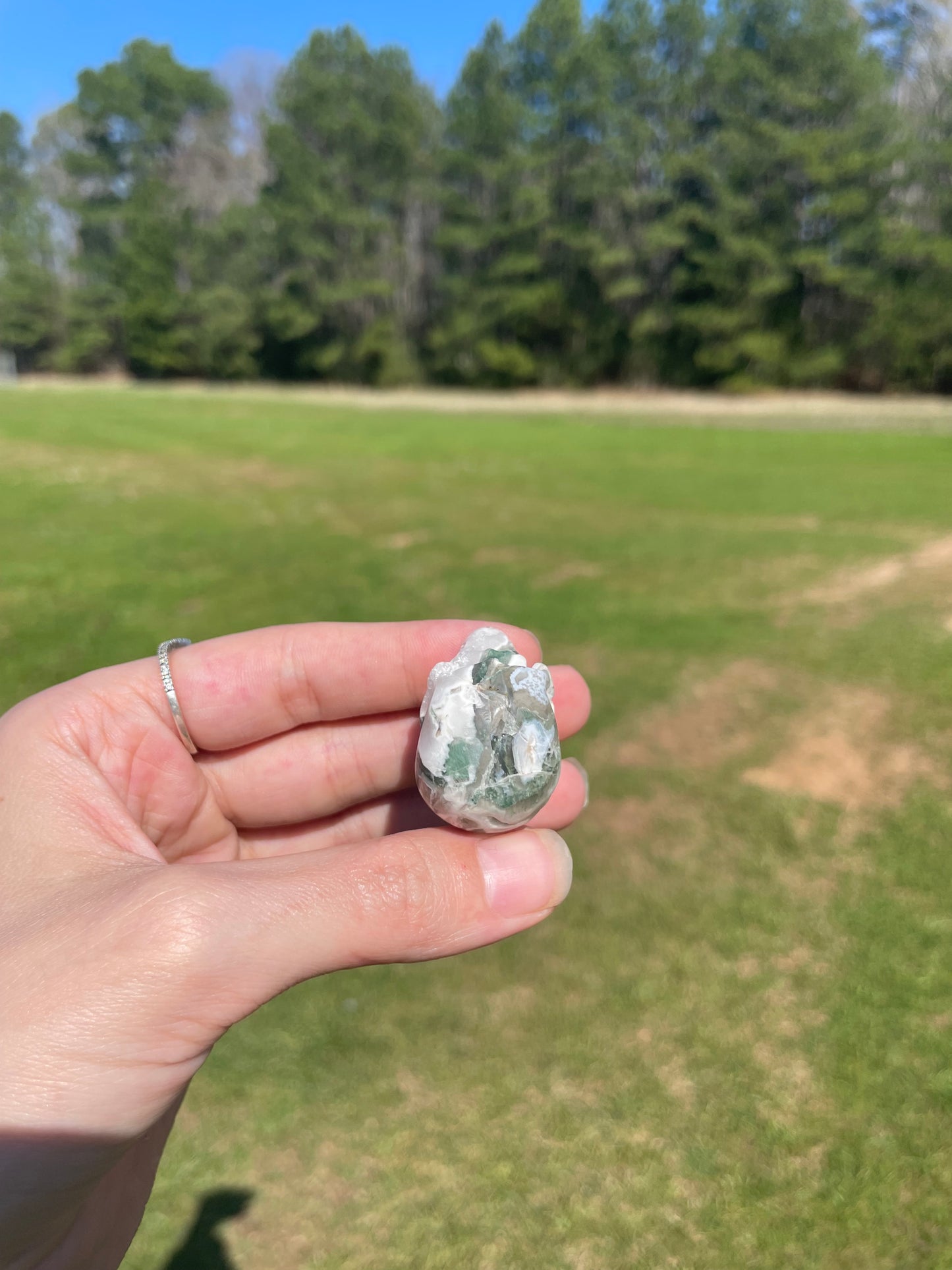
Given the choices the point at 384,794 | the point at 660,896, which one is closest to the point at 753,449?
the point at 660,896

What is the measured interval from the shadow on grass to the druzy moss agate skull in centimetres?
156

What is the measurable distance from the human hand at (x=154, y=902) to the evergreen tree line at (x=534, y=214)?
30.4 m

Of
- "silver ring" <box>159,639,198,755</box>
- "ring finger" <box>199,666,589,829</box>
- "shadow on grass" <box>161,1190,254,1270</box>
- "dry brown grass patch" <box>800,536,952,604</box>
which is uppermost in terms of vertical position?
"silver ring" <box>159,639,198,755</box>

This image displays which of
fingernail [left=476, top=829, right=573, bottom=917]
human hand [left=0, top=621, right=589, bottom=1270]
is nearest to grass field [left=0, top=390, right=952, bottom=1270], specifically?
human hand [left=0, top=621, right=589, bottom=1270]

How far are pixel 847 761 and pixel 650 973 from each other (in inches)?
82.6

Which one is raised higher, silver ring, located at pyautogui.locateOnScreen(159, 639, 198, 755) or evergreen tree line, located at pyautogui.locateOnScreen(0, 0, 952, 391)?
evergreen tree line, located at pyautogui.locateOnScreen(0, 0, 952, 391)

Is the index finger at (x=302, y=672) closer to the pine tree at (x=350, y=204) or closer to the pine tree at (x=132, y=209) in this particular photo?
the pine tree at (x=350, y=204)

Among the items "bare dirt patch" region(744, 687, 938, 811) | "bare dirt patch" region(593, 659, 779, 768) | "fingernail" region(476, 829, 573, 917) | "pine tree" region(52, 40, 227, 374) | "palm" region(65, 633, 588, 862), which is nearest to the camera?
"fingernail" region(476, 829, 573, 917)

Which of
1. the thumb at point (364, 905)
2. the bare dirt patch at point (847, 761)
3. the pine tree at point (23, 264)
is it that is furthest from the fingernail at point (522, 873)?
the pine tree at point (23, 264)

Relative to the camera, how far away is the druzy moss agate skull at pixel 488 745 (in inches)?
73.8

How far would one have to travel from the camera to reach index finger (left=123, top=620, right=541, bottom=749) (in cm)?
232

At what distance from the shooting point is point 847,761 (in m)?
4.71

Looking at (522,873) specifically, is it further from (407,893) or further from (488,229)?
(488,229)

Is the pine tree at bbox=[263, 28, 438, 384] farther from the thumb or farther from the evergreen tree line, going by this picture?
the thumb
